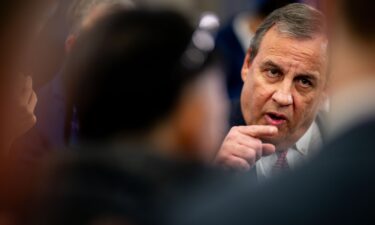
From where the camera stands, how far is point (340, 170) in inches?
49.2

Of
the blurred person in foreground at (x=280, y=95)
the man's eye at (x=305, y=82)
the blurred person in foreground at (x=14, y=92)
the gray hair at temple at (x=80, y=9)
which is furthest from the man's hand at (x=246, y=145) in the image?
the blurred person in foreground at (x=14, y=92)

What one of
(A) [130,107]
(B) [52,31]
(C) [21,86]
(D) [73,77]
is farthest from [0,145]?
(A) [130,107]

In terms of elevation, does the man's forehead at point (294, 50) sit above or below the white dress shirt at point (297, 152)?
above

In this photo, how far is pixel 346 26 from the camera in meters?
1.32

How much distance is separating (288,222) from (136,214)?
27cm

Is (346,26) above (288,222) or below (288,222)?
above

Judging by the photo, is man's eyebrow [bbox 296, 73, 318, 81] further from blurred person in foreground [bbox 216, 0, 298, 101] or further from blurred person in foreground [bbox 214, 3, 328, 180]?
blurred person in foreground [bbox 216, 0, 298, 101]

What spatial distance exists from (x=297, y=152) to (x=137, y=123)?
385mm

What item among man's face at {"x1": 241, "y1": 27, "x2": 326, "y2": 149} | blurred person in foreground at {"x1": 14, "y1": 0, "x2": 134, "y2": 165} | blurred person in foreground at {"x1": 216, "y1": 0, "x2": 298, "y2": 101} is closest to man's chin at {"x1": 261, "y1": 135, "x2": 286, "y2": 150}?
man's face at {"x1": 241, "y1": 27, "x2": 326, "y2": 149}

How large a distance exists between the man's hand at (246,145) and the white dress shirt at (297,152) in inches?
0.7

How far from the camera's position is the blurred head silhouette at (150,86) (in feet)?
4.90

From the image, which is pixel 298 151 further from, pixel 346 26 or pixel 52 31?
pixel 52 31

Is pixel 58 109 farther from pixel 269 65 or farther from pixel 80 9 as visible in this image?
pixel 269 65

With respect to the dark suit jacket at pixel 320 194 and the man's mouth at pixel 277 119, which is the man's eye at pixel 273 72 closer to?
the man's mouth at pixel 277 119
